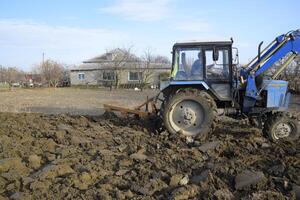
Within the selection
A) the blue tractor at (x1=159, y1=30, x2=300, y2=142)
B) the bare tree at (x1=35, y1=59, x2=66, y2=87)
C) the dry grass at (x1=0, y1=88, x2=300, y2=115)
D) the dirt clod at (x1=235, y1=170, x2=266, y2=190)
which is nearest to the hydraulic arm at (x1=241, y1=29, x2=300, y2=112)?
the blue tractor at (x1=159, y1=30, x2=300, y2=142)

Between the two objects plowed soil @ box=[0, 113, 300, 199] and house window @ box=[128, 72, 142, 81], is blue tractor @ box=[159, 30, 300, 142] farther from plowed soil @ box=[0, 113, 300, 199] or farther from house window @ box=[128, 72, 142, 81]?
house window @ box=[128, 72, 142, 81]

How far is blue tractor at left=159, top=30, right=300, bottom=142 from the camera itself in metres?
9.16

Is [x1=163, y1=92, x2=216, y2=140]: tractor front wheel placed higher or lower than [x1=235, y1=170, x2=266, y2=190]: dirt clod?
higher

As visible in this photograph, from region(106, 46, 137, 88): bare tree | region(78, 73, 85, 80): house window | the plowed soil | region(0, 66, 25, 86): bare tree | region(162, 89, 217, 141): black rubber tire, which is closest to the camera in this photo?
the plowed soil

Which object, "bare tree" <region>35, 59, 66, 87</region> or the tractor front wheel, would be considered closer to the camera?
the tractor front wheel

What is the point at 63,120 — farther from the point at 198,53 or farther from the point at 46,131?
the point at 198,53

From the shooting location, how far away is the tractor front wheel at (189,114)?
29.9 ft

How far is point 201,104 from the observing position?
9094 millimetres

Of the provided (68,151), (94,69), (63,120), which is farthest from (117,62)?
(68,151)

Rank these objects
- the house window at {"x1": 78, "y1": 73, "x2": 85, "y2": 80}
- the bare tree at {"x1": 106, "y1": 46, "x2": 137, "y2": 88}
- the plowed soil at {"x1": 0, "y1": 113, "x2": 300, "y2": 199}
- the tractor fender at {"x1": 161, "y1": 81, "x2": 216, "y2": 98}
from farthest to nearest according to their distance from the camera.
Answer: the house window at {"x1": 78, "y1": 73, "x2": 85, "y2": 80}
the bare tree at {"x1": 106, "y1": 46, "x2": 137, "y2": 88}
the tractor fender at {"x1": 161, "y1": 81, "x2": 216, "y2": 98}
the plowed soil at {"x1": 0, "y1": 113, "x2": 300, "y2": 199}

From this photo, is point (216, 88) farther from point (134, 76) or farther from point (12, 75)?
point (12, 75)

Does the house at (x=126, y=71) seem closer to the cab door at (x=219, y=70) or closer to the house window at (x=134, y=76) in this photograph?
the house window at (x=134, y=76)

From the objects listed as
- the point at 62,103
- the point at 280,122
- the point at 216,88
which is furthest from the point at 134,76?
the point at 280,122

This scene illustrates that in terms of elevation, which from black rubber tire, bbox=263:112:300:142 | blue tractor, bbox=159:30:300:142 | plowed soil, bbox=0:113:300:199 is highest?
blue tractor, bbox=159:30:300:142
